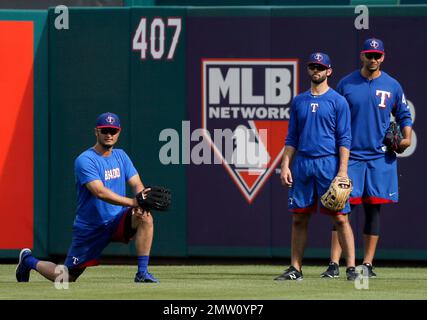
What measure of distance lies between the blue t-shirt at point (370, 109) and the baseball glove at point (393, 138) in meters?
0.04

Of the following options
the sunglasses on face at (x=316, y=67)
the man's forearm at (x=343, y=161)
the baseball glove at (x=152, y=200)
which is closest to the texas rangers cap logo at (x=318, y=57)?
the sunglasses on face at (x=316, y=67)

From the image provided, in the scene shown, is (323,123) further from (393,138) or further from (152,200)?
(152,200)

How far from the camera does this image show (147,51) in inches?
537

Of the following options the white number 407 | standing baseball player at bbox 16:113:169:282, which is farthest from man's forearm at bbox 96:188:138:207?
the white number 407

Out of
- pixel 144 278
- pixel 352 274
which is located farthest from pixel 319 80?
pixel 144 278

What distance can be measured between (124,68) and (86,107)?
0.57 m

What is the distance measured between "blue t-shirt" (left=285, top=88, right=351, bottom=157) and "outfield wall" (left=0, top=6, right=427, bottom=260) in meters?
2.46

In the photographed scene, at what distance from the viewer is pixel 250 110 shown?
534 inches

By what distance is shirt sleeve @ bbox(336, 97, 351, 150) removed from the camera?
11.0 meters

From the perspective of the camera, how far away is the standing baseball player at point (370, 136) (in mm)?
11609

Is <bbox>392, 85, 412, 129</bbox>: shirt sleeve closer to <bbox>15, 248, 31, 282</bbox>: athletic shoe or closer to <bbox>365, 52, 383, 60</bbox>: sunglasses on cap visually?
<bbox>365, 52, 383, 60</bbox>: sunglasses on cap

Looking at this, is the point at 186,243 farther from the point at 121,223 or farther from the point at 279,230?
the point at 121,223

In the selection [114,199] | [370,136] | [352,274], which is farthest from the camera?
[370,136]

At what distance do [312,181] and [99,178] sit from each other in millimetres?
1793
